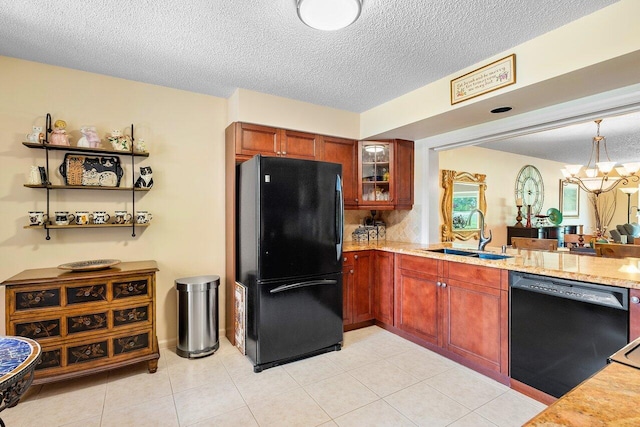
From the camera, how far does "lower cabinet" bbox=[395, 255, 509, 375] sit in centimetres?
239

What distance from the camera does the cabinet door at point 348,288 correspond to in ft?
11.0

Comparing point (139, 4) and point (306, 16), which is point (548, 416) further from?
point (139, 4)

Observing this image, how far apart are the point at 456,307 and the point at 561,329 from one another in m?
0.77

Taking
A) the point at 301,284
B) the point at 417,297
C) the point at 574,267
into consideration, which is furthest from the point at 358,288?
the point at 574,267

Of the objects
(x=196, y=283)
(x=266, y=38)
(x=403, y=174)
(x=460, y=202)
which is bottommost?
(x=196, y=283)

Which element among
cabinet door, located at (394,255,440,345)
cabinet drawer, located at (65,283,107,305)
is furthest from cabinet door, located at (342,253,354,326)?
cabinet drawer, located at (65,283,107,305)

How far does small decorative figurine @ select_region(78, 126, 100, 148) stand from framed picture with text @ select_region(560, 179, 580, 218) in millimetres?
8131

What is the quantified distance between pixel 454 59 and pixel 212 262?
280cm

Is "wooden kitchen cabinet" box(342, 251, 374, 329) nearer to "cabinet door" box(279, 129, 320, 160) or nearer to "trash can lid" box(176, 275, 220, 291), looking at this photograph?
"cabinet door" box(279, 129, 320, 160)

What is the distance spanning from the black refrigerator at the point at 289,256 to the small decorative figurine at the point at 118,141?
95 cm

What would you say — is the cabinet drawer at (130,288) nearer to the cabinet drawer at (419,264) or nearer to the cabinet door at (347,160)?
the cabinet door at (347,160)

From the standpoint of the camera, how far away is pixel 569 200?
711cm

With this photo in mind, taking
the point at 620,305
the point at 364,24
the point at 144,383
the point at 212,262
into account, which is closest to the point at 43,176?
the point at 212,262

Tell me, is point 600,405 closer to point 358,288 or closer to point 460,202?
point 358,288
